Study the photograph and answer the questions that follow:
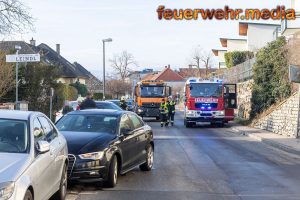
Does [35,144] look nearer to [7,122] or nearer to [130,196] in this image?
[7,122]

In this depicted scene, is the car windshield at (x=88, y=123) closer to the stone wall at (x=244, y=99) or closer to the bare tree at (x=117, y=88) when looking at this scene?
the stone wall at (x=244, y=99)

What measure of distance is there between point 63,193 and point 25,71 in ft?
71.7

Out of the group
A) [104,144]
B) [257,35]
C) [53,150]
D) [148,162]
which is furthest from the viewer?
[257,35]

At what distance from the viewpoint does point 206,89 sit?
30.8m

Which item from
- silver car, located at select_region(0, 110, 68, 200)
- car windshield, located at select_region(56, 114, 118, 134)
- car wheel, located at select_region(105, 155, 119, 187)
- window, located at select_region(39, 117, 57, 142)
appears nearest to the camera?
silver car, located at select_region(0, 110, 68, 200)

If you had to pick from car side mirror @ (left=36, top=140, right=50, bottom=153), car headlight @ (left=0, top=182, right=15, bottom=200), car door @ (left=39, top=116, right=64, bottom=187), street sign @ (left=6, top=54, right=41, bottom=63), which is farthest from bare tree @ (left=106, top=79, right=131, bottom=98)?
car headlight @ (left=0, top=182, right=15, bottom=200)

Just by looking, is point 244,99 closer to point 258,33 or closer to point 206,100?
point 206,100

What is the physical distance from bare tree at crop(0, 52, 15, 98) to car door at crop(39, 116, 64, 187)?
1826 cm

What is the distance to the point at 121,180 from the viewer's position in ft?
34.9

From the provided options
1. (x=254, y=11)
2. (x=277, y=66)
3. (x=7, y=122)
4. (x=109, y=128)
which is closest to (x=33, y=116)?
(x=7, y=122)

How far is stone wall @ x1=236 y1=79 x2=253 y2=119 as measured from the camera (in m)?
35.6

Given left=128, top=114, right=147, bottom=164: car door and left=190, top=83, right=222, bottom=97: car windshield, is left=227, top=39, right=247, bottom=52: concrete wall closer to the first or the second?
left=190, top=83, right=222, bottom=97: car windshield

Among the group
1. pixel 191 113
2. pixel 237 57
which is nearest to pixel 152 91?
pixel 191 113

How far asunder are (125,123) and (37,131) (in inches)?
157
